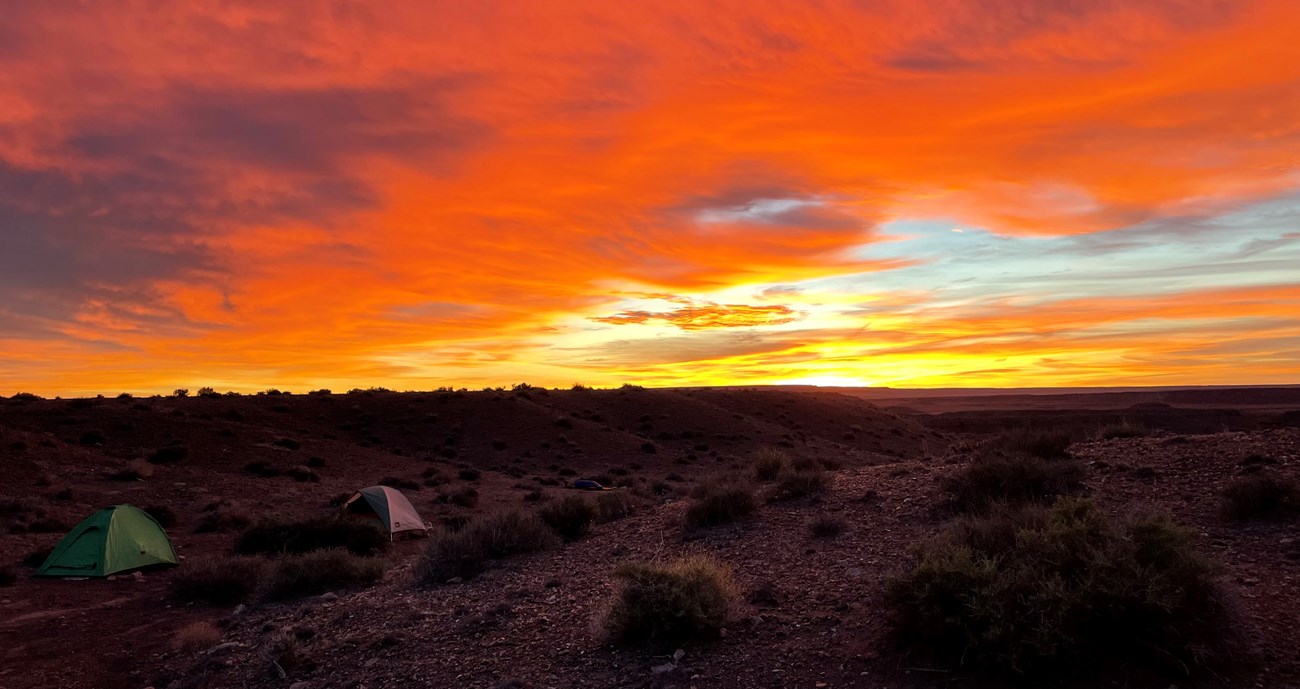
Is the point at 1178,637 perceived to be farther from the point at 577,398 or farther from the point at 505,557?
the point at 577,398

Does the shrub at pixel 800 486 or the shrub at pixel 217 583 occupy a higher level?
the shrub at pixel 800 486

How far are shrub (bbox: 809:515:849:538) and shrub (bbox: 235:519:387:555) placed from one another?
14.2 metres

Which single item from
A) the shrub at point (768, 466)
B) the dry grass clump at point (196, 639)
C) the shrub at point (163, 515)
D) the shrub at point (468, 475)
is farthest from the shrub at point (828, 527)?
the shrub at point (468, 475)

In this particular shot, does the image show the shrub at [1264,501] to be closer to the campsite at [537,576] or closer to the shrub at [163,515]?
the campsite at [537,576]

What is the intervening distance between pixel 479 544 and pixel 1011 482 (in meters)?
9.27

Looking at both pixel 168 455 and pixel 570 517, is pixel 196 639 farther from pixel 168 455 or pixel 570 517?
pixel 168 455

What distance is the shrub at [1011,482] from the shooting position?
36.8 feet

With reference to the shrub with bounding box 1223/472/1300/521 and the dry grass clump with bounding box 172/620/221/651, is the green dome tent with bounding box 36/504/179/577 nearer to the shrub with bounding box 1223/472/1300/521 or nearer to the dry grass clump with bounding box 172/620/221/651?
the dry grass clump with bounding box 172/620/221/651

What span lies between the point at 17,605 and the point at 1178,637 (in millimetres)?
20529

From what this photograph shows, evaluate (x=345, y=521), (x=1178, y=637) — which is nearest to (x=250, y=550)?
(x=345, y=521)

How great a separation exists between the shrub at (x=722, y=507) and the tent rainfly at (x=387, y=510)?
13.7 metres

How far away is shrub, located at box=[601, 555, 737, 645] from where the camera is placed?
868cm

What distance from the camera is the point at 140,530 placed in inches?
797

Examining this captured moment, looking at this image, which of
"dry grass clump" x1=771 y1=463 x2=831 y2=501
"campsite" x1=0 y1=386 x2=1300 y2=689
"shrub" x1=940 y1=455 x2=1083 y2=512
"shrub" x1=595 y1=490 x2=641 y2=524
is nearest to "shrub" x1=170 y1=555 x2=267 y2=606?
"campsite" x1=0 y1=386 x2=1300 y2=689
